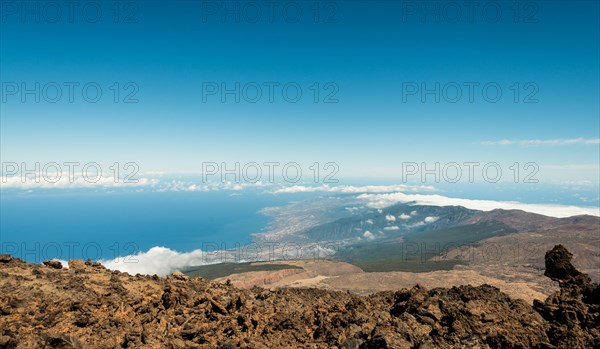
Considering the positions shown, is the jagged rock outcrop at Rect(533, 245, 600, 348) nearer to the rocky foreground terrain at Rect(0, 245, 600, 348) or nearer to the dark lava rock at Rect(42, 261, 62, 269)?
the rocky foreground terrain at Rect(0, 245, 600, 348)

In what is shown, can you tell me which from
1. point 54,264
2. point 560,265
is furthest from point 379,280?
point 54,264

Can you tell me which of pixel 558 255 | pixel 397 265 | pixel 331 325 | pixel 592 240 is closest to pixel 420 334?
pixel 331 325

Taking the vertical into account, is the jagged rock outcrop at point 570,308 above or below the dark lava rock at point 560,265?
below

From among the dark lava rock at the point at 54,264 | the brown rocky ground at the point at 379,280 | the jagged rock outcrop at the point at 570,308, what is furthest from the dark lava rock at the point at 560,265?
the brown rocky ground at the point at 379,280

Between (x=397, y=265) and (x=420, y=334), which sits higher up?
(x=420, y=334)

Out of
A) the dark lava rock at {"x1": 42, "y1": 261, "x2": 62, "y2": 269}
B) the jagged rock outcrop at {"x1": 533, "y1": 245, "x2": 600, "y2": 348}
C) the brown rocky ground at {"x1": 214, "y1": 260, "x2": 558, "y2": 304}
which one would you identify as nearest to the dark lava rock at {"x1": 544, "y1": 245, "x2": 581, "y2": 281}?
A: the jagged rock outcrop at {"x1": 533, "y1": 245, "x2": 600, "y2": 348}

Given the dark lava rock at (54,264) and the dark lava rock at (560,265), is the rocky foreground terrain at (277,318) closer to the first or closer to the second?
the dark lava rock at (560,265)

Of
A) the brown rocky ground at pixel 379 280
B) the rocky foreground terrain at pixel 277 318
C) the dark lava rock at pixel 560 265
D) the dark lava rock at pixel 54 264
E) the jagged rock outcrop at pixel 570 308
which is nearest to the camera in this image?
the rocky foreground terrain at pixel 277 318

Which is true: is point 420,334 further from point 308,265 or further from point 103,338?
point 308,265
